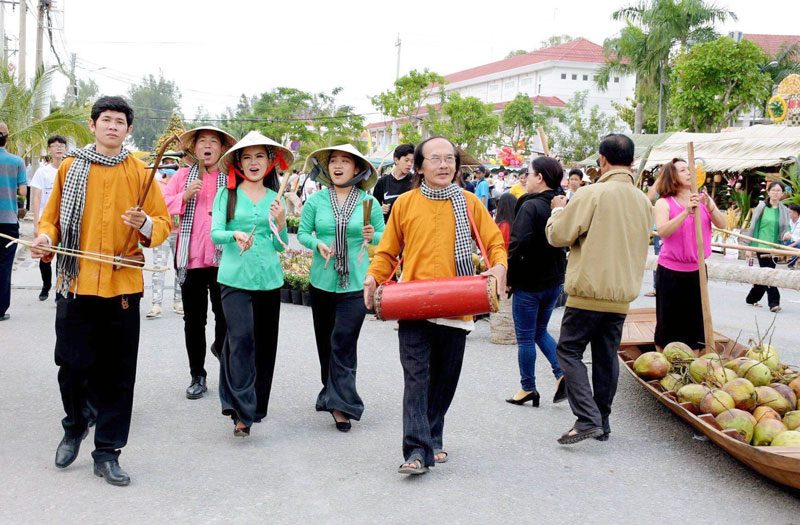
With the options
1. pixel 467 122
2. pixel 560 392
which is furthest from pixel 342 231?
pixel 467 122

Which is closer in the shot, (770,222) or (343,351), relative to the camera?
(343,351)

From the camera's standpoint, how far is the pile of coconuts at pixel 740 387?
4840 mm

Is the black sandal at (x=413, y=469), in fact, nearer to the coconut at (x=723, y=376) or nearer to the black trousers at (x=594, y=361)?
the black trousers at (x=594, y=361)

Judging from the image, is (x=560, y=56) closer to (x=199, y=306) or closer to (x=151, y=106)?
(x=199, y=306)

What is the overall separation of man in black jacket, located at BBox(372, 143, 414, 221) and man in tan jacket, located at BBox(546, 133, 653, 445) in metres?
3.38

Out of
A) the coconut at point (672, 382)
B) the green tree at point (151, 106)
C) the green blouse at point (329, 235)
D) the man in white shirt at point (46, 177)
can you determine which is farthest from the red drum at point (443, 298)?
the green tree at point (151, 106)

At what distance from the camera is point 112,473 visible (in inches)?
178

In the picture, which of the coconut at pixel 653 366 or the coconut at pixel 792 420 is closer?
the coconut at pixel 792 420

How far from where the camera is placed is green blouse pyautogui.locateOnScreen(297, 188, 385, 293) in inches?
229

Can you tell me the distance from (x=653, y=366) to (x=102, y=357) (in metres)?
3.89

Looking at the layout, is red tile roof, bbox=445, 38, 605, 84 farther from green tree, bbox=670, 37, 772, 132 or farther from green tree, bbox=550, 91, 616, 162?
green tree, bbox=670, 37, 772, 132

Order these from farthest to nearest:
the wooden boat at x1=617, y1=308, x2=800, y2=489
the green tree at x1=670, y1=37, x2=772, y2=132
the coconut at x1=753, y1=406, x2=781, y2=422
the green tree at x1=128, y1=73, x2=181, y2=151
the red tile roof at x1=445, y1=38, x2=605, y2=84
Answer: the green tree at x1=128, y1=73, x2=181, y2=151, the red tile roof at x1=445, y1=38, x2=605, y2=84, the green tree at x1=670, y1=37, x2=772, y2=132, the coconut at x1=753, y1=406, x2=781, y2=422, the wooden boat at x1=617, y1=308, x2=800, y2=489

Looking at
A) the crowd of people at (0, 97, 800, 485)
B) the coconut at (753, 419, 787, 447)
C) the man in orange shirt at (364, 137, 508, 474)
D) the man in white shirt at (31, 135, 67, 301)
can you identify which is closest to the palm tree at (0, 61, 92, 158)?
the man in white shirt at (31, 135, 67, 301)

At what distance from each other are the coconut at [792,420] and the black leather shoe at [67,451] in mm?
4400
